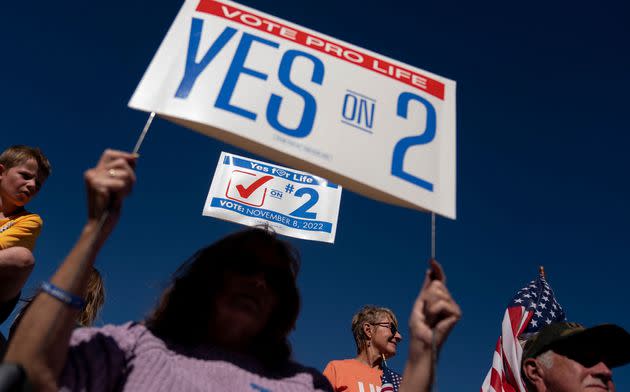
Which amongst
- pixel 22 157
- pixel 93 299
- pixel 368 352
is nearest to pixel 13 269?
pixel 22 157

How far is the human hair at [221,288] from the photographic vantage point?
1.82 metres

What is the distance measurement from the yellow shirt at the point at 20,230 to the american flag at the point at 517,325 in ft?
11.4

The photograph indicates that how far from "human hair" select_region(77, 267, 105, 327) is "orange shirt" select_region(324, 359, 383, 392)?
213 centimetres

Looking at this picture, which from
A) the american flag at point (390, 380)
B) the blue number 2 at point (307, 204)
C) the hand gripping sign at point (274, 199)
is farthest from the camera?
the blue number 2 at point (307, 204)

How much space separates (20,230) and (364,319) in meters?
3.62

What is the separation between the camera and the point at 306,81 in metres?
1.99

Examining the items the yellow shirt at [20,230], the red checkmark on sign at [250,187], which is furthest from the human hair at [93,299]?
the red checkmark on sign at [250,187]

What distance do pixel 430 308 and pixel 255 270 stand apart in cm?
70

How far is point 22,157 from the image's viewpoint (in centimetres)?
295

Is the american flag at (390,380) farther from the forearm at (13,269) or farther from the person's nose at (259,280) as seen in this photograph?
the forearm at (13,269)

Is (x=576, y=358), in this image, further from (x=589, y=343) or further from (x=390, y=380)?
(x=390, y=380)

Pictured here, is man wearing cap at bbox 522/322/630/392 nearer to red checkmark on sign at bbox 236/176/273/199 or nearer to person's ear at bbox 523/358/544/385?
person's ear at bbox 523/358/544/385

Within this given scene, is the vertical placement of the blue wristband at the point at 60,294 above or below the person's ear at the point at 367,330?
below

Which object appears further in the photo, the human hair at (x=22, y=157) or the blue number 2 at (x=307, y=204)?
the blue number 2 at (x=307, y=204)
